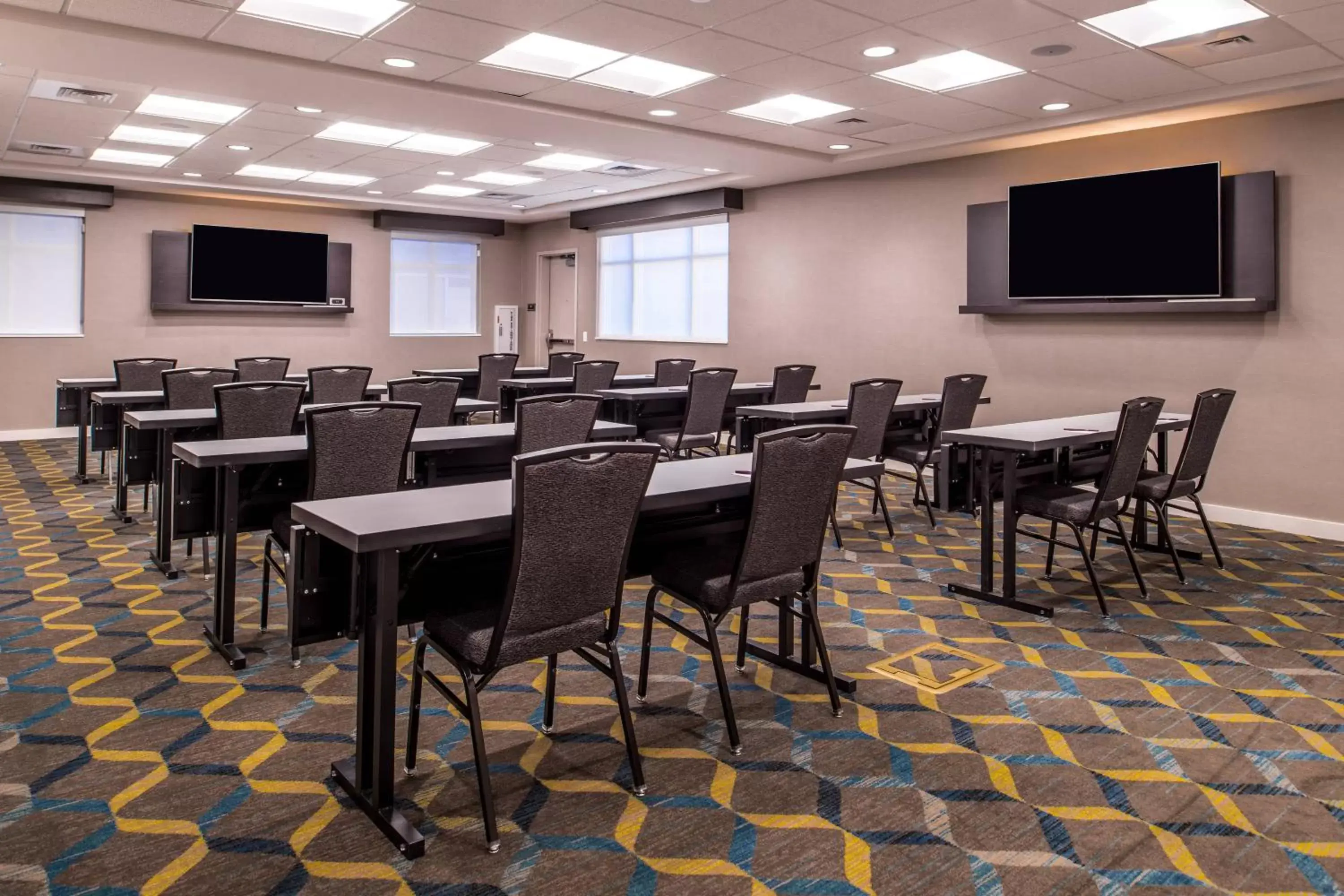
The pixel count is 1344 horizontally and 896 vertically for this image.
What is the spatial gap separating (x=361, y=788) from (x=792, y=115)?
5.75m

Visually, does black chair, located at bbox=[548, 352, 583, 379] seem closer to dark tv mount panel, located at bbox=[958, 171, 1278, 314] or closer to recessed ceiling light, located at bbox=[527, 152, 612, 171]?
recessed ceiling light, located at bbox=[527, 152, 612, 171]

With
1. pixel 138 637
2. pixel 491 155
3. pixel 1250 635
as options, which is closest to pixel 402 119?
pixel 491 155

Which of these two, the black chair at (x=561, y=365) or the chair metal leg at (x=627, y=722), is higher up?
the black chair at (x=561, y=365)

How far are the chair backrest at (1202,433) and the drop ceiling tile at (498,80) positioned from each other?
4.15m

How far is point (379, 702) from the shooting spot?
2.34 metres

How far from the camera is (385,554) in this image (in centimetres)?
225

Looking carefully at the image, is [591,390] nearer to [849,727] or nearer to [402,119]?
[402,119]

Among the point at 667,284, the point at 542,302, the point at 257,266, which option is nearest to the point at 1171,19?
the point at 667,284

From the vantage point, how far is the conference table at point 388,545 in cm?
224

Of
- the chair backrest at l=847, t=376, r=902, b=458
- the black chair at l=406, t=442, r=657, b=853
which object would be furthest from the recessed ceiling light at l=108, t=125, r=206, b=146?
the black chair at l=406, t=442, r=657, b=853

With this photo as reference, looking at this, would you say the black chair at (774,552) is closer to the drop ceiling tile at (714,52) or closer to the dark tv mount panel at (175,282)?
the drop ceiling tile at (714,52)

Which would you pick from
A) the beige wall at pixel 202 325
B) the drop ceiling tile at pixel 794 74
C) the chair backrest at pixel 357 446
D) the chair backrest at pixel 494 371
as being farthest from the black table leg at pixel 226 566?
the beige wall at pixel 202 325

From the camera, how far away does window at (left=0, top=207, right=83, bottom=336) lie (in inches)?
393

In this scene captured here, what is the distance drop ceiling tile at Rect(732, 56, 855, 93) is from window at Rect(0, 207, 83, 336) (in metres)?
8.29
